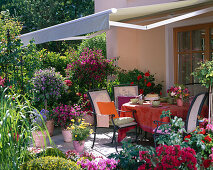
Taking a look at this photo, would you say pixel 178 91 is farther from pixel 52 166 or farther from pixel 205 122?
pixel 52 166

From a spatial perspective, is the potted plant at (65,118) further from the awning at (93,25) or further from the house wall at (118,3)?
the house wall at (118,3)

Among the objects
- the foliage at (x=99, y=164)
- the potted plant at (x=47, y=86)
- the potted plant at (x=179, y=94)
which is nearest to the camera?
the foliage at (x=99, y=164)

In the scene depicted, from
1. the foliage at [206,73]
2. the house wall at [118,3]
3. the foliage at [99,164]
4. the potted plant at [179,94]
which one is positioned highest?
the house wall at [118,3]

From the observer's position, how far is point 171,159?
3.24 m

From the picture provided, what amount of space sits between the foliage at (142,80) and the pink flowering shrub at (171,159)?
5.68m

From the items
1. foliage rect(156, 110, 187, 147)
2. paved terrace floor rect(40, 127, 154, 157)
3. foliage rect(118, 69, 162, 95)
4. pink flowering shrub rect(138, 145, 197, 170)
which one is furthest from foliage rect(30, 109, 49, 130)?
foliage rect(118, 69, 162, 95)

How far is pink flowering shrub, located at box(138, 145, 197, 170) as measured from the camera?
324cm

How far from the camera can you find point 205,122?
5.50m

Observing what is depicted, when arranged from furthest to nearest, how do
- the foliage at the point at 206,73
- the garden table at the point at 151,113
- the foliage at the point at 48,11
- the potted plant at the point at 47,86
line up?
1. the foliage at the point at 48,11
2. the potted plant at the point at 47,86
3. the garden table at the point at 151,113
4. the foliage at the point at 206,73

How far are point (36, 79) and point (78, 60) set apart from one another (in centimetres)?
167

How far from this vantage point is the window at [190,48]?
8242 millimetres

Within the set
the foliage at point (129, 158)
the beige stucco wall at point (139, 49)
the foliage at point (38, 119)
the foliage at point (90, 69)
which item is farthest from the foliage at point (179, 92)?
the beige stucco wall at point (139, 49)

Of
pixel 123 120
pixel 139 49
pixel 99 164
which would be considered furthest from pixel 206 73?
pixel 139 49

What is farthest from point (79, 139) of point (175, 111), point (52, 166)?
point (52, 166)
